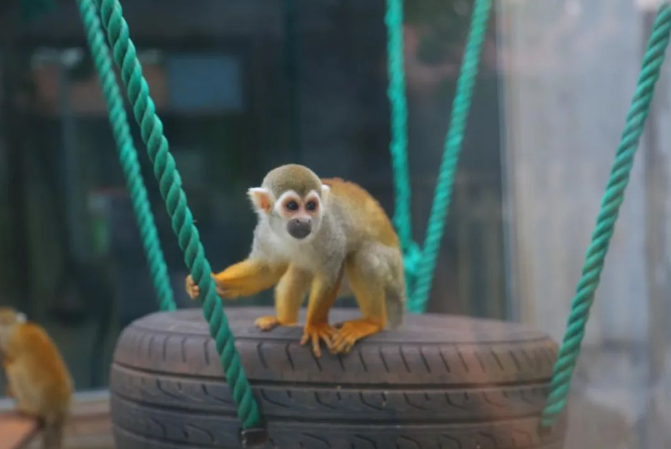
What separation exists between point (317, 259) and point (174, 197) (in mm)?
406

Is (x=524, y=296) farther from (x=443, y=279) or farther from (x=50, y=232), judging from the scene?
(x=50, y=232)

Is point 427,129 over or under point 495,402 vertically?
over

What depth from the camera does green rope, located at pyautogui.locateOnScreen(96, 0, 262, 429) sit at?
1247 millimetres

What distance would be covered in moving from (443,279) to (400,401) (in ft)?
7.44

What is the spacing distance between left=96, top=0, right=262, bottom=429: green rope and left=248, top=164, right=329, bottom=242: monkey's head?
23 cm

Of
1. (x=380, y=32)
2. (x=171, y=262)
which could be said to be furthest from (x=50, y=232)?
(x=380, y=32)

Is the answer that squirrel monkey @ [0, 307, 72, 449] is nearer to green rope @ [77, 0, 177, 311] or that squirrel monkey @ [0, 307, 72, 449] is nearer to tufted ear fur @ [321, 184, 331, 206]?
green rope @ [77, 0, 177, 311]

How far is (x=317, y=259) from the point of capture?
1604 mm

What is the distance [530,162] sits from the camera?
3.24 meters

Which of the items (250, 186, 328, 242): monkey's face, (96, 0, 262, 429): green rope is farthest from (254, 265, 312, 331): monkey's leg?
(96, 0, 262, 429): green rope

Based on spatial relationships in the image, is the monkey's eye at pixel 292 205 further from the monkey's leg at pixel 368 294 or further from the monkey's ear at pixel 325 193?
the monkey's leg at pixel 368 294

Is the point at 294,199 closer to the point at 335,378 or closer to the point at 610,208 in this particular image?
the point at 335,378

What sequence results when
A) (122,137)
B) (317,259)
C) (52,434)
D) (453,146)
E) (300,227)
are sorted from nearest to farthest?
(300,227), (317,259), (122,137), (453,146), (52,434)

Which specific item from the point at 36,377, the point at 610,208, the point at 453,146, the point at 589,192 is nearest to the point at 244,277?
the point at 610,208
